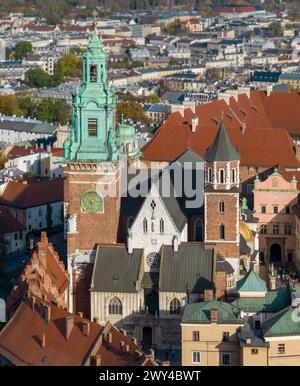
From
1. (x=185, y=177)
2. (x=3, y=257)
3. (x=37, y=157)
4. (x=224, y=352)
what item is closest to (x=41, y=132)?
(x=37, y=157)

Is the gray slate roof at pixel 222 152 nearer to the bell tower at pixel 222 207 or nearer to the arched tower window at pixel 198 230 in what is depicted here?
the bell tower at pixel 222 207

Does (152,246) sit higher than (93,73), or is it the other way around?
(93,73)

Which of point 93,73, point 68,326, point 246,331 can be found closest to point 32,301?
point 68,326

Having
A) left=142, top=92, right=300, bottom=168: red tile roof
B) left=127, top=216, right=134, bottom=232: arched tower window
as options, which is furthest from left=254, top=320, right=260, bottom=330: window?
left=142, top=92, right=300, bottom=168: red tile roof

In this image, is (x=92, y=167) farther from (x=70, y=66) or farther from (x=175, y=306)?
(x=70, y=66)

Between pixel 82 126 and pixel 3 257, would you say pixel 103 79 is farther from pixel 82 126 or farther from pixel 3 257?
pixel 3 257
